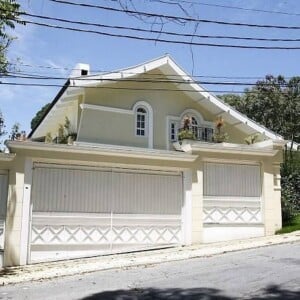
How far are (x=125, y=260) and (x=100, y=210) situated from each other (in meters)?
1.92

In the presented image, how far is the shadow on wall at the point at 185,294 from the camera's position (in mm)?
8102

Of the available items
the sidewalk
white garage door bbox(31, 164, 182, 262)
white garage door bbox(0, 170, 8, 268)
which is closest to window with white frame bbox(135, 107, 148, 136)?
white garage door bbox(31, 164, 182, 262)

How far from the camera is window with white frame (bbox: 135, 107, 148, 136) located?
18000 millimetres

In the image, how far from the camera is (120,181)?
14922 millimetres

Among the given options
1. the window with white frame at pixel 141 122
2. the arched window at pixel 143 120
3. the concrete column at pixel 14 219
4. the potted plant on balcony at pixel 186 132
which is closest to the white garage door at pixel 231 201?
the potted plant on balcony at pixel 186 132

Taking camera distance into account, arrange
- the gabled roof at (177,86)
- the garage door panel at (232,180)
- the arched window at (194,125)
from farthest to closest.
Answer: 1. the arched window at (194,125)
2. the gabled roof at (177,86)
3. the garage door panel at (232,180)

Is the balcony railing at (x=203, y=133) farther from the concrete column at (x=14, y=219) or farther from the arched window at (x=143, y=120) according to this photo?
the concrete column at (x=14, y=219)

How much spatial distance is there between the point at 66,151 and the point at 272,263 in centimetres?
645

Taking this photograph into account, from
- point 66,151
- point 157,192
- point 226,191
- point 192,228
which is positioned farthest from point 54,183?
point 226,191

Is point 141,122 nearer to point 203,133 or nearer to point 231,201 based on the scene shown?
point 203,133

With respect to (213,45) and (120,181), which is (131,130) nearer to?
(120,181)

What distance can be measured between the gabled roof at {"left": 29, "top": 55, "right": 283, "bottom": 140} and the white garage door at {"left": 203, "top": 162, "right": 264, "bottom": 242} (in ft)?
9.10

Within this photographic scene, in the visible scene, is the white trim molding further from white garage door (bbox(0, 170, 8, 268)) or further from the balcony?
white garage door (bbox(0, 170, 8, 268))

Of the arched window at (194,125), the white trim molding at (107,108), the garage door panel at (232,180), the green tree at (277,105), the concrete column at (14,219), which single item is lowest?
the concrete column at (14,219)
